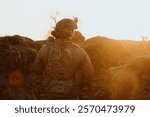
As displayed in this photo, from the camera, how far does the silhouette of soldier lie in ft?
22.4

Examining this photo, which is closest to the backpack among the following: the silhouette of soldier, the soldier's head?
the silhouette of soldier

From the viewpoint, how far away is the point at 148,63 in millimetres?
10477

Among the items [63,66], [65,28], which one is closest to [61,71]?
[63,66]

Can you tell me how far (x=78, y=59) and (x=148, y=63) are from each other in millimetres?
3983

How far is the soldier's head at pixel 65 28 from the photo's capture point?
6809 millimetres

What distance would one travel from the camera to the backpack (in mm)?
6848

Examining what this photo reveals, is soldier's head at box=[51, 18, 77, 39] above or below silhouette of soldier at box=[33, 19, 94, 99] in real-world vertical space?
above

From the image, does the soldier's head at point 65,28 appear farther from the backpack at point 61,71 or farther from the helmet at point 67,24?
the backpack at point 61,71

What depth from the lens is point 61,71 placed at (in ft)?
22.6

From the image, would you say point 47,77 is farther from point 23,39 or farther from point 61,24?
point 23,39

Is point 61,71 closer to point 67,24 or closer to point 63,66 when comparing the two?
point 63,66

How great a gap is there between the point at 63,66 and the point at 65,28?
0.52m

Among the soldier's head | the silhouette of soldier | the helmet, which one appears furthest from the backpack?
the helmet

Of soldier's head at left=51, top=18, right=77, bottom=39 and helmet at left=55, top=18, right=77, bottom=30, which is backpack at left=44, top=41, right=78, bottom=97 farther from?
helmet at left=55, top=18, right=77, bottom=30
